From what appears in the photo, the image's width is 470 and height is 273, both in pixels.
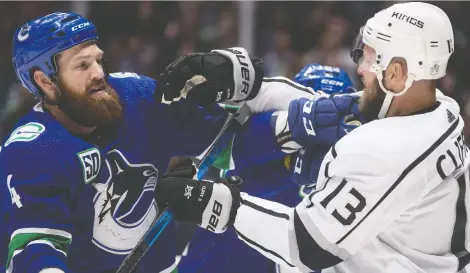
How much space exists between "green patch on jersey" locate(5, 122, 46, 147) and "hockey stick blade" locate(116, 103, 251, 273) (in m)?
0.39

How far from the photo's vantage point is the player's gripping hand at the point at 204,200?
84.7 inches

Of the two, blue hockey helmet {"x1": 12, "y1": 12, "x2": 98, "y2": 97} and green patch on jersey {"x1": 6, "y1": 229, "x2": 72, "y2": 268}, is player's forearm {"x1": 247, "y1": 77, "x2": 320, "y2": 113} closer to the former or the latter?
blue hockey helmet {"x1": 12, "y1": 12, "x2": 98, "y2": 97}

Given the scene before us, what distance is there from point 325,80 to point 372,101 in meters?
1.05

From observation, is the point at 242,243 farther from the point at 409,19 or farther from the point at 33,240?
the point at 409,19

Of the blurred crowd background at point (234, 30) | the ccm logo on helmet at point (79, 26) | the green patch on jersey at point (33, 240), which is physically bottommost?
the blurred crowd background at point (234, 30)

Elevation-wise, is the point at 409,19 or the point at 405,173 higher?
the point at 409,19

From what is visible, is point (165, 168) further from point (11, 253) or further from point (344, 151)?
point (344, 151)

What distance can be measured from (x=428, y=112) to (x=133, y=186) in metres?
0.88

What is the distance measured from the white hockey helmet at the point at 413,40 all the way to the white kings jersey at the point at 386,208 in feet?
0.34

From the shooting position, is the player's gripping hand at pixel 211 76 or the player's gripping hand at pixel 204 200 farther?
the player's gripping hand at pixel 211 76

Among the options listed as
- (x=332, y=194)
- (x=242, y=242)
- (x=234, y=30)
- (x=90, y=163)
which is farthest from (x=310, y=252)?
(x=234, y=30)

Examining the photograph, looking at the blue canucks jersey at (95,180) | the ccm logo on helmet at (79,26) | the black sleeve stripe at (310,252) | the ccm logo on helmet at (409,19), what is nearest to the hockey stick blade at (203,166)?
the blue canucks jersey at (95,180)

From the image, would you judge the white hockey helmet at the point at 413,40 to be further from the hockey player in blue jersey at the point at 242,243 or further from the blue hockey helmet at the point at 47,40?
the hockey player in blue jersey at the point at 242,243

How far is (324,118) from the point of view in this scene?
97.0 inches
